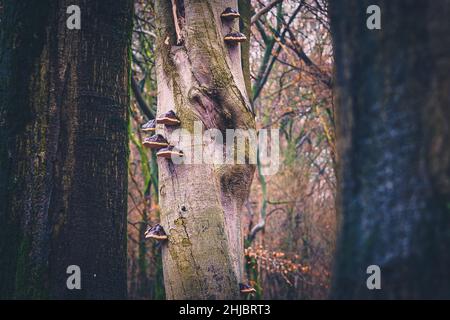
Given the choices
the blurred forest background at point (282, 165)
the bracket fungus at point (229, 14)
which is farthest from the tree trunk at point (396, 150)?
the blurred forest background at point (282, 165)

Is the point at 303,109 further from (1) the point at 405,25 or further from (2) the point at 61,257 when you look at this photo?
(1) the point at 405,25

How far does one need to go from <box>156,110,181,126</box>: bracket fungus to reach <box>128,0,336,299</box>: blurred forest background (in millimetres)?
8261

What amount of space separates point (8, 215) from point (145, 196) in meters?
10.3

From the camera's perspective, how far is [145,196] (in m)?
14.8

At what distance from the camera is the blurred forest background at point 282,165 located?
13.6 metres

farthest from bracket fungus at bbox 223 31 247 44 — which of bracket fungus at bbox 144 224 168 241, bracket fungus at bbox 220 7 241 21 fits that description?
bracket fungus at bbox 144 224 168 241

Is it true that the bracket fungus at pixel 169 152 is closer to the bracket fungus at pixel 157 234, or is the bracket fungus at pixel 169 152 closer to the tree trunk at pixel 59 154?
the tree trunk at pixel 59 154

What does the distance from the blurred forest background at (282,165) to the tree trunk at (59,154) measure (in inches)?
324

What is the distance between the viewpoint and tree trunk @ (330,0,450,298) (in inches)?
92.7

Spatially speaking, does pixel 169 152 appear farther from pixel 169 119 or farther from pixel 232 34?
pixel 232 34

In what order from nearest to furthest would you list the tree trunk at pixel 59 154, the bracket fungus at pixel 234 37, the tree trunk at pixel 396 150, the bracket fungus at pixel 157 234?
the tree trunk at pixel 396 150, the tree trunk at pixel 59 154, the bracket fungus at pixel 157 234, the bracket fungus at pixel 234 37

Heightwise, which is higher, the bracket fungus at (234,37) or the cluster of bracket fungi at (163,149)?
the bracket fungus at (234,37)
